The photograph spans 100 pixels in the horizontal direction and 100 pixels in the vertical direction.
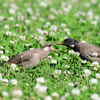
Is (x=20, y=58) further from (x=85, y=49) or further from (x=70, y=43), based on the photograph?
(x=85, y=49)

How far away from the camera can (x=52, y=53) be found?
6.51 metres

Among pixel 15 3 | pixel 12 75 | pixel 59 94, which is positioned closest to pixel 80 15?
pixel 15 3

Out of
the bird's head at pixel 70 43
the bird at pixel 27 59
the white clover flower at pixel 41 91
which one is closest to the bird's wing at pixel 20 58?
the bird at pixel 27 59

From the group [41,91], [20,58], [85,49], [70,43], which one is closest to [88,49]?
[85,49]

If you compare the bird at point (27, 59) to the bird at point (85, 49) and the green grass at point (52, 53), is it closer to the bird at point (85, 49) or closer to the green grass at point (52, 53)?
the green grass at point (52, 53)

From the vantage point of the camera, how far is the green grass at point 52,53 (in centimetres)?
436

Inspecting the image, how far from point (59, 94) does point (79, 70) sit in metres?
1.65

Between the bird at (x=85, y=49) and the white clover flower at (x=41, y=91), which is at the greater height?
the white clover flower at (x=41, y=91)

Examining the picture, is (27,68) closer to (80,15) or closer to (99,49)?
(99,49)

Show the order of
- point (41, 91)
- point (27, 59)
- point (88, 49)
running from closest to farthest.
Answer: point (41, 91), point (27, 59), point (88, 49)

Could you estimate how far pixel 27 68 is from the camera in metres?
5.90

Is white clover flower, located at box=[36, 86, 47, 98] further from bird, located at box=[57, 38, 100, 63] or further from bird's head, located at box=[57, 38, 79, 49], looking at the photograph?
bird's head, located at box=[57, 38, 79, 49]

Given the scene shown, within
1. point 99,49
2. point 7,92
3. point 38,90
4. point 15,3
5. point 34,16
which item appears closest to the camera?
point 38,90

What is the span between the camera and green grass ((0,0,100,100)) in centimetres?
436
